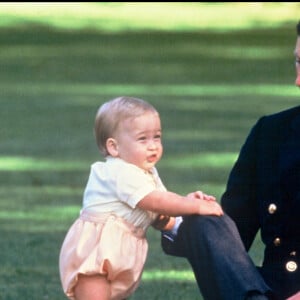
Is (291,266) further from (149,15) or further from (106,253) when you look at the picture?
(149,15)

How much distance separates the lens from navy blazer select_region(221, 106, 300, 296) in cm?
570

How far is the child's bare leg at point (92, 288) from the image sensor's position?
5.59 metres

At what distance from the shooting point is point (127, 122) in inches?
223

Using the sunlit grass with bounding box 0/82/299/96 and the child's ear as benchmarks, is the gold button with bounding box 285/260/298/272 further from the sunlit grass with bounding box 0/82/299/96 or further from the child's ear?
the sunlit grass with bounding box 0/82/299/96

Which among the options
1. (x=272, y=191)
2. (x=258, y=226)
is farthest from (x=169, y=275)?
(x=272, y=191)

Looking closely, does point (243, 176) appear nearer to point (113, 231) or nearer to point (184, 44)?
point (113, 231)

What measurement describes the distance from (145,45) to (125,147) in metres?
17.1

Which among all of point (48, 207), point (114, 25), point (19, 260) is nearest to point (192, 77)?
point (114, 25)

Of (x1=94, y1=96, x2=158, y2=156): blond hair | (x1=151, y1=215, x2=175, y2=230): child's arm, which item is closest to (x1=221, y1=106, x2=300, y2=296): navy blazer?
(x1=151, y1=215, x2=175, y2=230): child's arm

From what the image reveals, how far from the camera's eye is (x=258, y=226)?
232 inches

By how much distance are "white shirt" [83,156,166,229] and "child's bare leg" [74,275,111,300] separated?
23 centimetres

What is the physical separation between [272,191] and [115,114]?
0.62 m

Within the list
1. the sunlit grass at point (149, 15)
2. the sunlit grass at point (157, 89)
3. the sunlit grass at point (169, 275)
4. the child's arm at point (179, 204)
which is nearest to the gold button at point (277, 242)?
the child's arm at point (179, 204)

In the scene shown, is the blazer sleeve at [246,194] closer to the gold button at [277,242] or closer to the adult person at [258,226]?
the adult person at [258,226]
